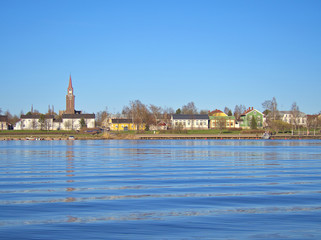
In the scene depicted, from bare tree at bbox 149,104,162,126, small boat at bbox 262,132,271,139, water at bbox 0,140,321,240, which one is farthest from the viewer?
bare tree at bbox 149,104,162,126

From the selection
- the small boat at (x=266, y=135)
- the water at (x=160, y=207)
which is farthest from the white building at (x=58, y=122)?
the water at (x=160, y=207)

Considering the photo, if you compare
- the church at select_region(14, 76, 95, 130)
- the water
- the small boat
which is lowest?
the water

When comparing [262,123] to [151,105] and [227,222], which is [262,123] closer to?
[151,105]

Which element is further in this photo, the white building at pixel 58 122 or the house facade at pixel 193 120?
the white building at pixel 58 122

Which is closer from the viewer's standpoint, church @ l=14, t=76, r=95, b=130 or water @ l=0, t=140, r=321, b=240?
water @ l=0, t=140, r=321, b=240

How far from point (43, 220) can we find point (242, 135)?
114365 mm

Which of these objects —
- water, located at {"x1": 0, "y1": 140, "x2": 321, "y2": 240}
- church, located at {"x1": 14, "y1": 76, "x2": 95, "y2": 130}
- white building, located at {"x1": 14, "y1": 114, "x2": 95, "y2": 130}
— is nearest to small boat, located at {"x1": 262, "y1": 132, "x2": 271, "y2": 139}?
church, located at {"x1": 14, "y1": 76, "x2": 95, "y2": 130}

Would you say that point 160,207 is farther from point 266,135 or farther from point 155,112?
point 155,112

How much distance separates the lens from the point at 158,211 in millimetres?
14773

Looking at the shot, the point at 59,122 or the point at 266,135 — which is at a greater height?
the point at 59,122

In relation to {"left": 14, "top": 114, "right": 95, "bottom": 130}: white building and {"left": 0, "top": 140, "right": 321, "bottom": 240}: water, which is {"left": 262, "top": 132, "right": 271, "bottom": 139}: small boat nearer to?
{"left": 14, "top": 114, "right": 95, "bottom": 130}: white building

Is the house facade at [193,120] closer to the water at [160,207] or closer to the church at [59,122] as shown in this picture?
the church at [59,122]

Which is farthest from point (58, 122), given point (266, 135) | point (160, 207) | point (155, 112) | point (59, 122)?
point (160, 207)

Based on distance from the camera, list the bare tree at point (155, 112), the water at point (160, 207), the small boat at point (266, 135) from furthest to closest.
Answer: the bare tree at point (155, 112) < the small boat at point (266, 135) < the water at point (160, 207)
